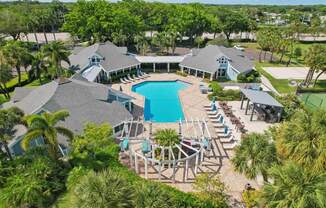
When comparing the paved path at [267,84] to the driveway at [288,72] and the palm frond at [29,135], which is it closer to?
the driveway at [288,72]

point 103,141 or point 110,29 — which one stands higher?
point 110,29

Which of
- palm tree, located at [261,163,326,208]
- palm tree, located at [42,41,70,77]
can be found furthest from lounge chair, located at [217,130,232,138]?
palm tree, located at [42,41,70,77]

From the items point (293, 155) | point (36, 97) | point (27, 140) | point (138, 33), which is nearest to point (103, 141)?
point (27, 140)

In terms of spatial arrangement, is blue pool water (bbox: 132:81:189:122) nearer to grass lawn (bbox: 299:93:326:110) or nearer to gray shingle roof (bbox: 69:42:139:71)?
gray shingle roof (bbox: 69:42:139:71)

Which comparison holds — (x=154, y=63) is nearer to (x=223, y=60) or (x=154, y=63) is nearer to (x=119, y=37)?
(x=223, y=60)

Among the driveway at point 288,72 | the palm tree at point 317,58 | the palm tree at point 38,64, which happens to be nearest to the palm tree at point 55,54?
the palm tree at point 38,64

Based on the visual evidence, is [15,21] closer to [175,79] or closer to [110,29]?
[110,29]
